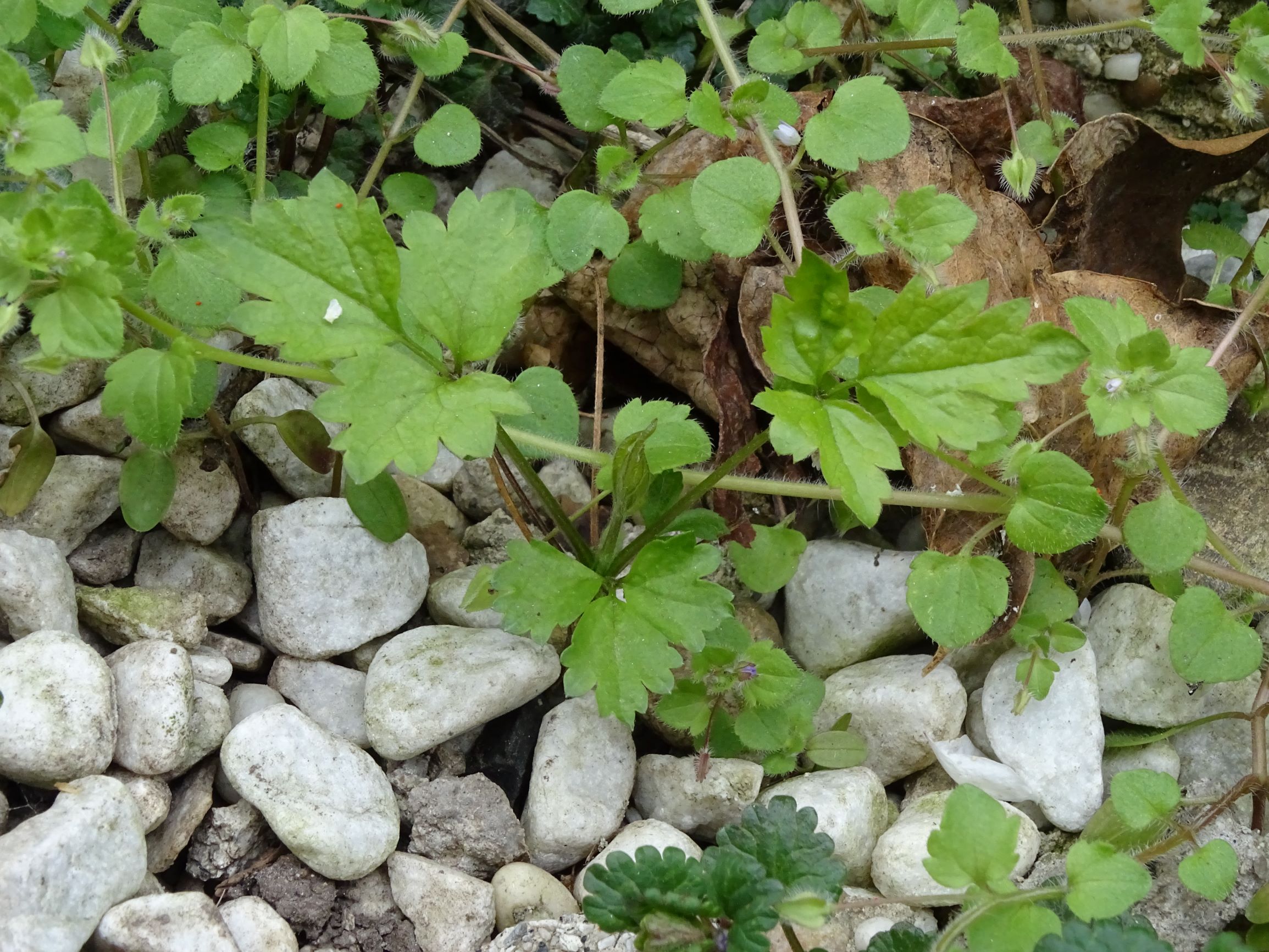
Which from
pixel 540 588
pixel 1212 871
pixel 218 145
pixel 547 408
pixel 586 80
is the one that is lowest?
pixel 1212 871

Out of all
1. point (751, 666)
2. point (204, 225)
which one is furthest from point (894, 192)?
point (204, 225)

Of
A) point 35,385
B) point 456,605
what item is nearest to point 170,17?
point 35,385

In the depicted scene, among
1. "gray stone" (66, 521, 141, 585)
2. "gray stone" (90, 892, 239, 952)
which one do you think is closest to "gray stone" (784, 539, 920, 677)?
"gray stone" (90, 892, 239, 952)

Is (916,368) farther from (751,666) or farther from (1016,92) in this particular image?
(1016,92)

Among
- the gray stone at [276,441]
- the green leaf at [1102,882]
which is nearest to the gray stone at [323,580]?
the gray stone at [276,441]

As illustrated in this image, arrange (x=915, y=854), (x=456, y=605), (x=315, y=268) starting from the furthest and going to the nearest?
(x=456, y=605) → (x=915, y=854) → (x=315, y=268)

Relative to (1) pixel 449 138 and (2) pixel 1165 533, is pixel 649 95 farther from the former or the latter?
(2) pixel 1165 533
